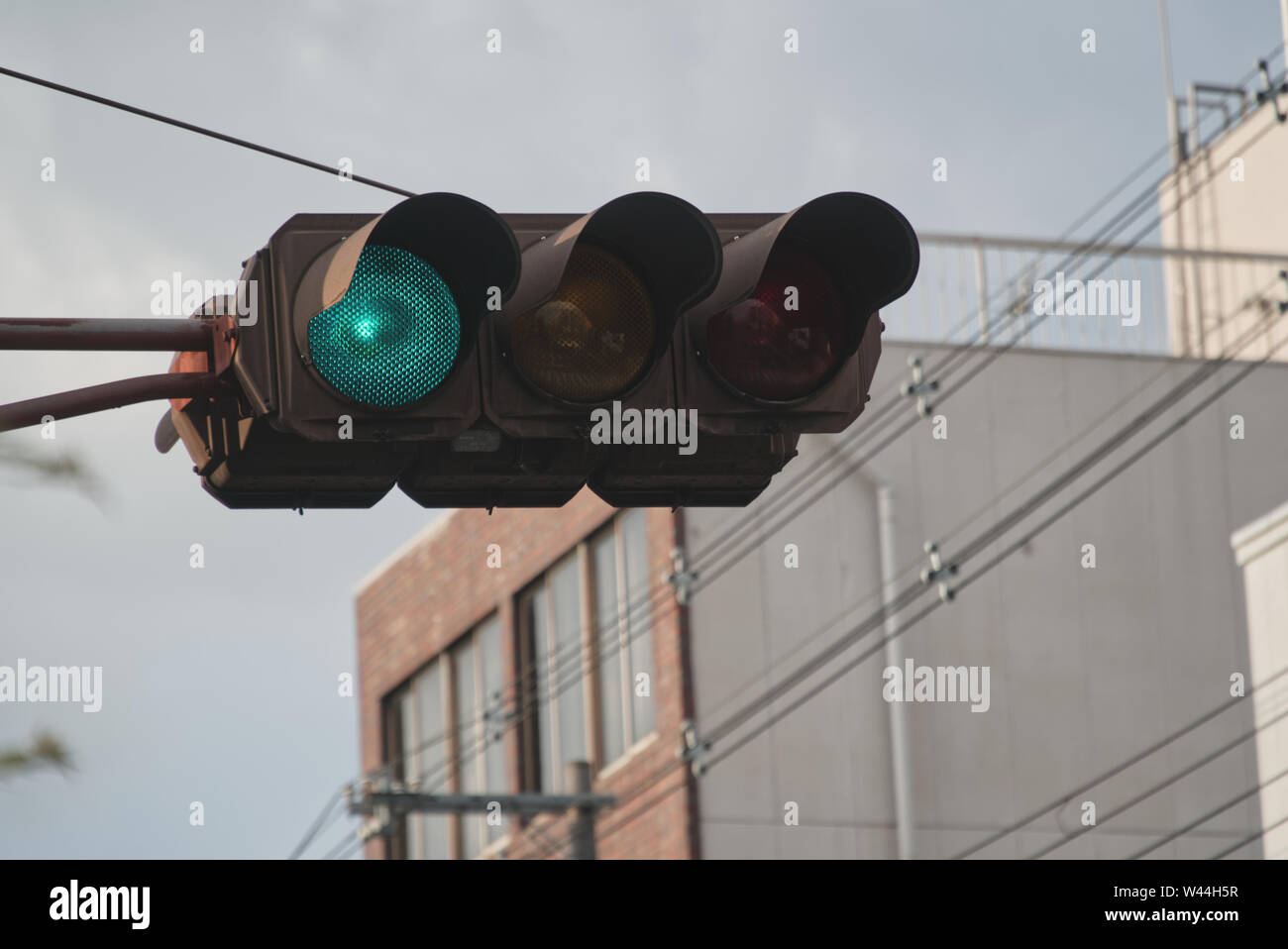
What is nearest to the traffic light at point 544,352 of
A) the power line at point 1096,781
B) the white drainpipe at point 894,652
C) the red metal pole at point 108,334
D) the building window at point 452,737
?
the red metal pole at point 108,334

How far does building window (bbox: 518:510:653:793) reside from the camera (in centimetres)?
2445

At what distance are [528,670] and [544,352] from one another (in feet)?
72.7

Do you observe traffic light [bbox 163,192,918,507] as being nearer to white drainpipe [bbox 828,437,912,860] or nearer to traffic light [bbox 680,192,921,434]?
traffic light [bbox 680,192,921,434]

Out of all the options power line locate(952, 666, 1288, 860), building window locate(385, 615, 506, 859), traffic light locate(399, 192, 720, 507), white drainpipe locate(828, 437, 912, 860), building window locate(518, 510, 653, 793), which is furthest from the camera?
building window locate(385, 615, 506, 859)

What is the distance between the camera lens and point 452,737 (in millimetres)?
28344

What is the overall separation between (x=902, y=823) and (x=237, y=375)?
786 inches

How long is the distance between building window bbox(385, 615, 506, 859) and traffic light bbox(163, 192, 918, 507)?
21262mm

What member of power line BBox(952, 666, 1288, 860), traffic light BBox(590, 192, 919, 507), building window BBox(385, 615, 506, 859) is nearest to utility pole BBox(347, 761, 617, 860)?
building window BBox(385, 615, 506, 859)

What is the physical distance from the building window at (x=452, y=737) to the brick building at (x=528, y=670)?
2 cm
